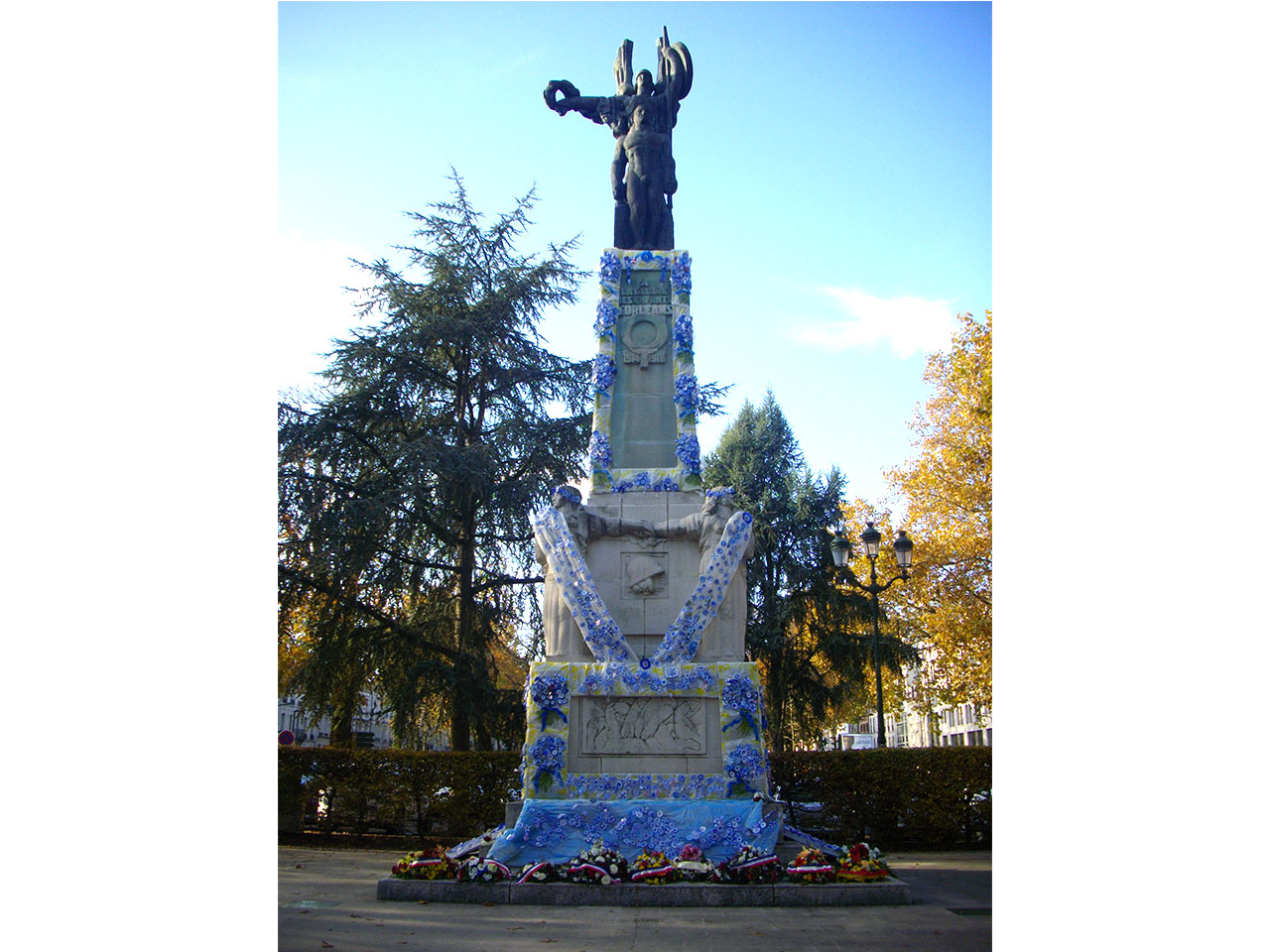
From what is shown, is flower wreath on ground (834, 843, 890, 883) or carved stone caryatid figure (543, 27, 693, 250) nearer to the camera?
flower wreath on ground (834, 843, 890, 883)

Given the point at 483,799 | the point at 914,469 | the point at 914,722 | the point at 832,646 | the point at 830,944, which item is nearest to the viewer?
the point at 830,944

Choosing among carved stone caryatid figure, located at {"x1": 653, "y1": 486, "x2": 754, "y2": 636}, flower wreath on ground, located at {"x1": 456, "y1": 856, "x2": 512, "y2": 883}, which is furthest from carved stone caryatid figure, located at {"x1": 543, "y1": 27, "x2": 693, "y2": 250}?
flower wreath on ground, located at {"x1": 456, "y1": 856, "x2": 512, "y2": 883}

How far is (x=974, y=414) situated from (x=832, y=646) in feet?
24.4

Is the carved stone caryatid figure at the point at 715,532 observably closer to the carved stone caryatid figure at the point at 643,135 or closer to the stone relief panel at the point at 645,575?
the stone relief panel at the point at 645,575

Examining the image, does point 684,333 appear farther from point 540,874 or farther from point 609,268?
point 540,874

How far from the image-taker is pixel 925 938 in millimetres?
7113

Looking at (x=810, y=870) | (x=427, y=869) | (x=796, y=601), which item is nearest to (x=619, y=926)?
(x=810, y=870)

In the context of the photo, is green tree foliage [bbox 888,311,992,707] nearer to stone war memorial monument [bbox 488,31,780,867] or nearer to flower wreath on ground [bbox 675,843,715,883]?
stone war memorial monument [bbox 488,31,780,867]

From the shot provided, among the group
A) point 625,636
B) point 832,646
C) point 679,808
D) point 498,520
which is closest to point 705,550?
point 625,636

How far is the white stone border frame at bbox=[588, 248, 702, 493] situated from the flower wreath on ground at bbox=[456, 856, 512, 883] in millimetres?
4495

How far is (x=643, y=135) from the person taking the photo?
13.7 m

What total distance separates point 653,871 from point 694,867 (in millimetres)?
386

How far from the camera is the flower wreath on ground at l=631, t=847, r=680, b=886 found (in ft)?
29.9

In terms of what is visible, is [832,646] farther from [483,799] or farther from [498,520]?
[483,799]
